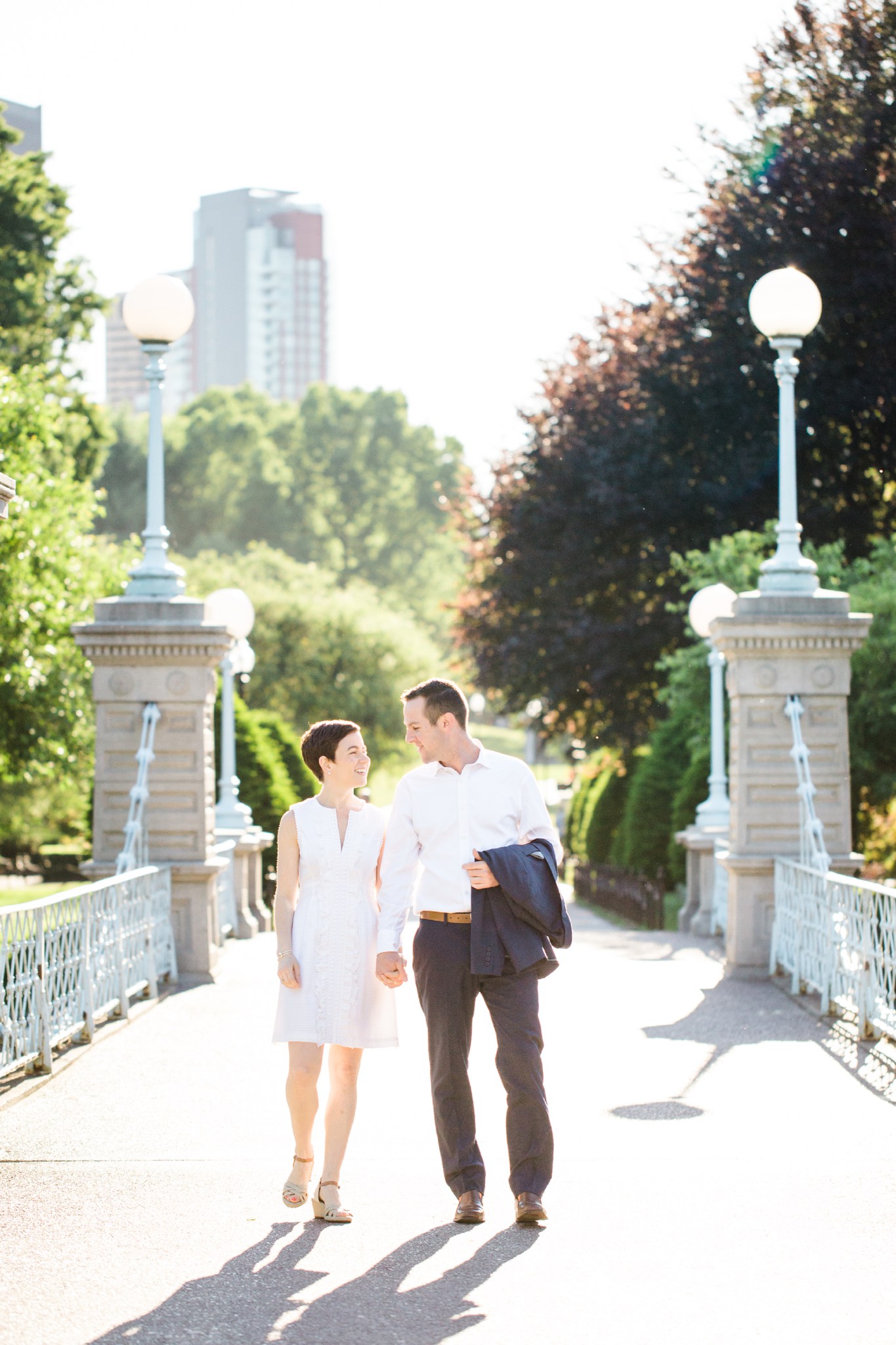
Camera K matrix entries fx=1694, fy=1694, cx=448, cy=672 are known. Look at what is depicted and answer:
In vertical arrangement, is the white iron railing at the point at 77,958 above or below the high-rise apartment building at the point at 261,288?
below

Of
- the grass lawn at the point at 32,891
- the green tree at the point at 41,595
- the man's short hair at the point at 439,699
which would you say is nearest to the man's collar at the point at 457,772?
the man's short hair at the point at 439,699

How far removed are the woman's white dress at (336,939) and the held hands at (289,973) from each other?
2cm

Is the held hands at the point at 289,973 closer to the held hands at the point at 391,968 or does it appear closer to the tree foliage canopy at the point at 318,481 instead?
the held hands at the point at 391,968

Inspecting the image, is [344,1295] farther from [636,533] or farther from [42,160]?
[42,160]

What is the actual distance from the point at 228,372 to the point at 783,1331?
563 feet

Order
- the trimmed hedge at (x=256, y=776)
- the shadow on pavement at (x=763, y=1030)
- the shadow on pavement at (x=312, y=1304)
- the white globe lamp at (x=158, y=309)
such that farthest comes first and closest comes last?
the trimmed hedge at (x=256, y=776)
the white globe lamp at (x=158, y=309)
the shadow on pavement at (x=763, y=1030)
the shadow on pavement at (x=312, y=1304)

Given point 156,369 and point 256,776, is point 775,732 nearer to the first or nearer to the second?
point 156,369

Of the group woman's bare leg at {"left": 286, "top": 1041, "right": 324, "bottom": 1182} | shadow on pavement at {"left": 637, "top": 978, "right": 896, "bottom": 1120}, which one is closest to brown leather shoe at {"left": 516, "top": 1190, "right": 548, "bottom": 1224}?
woman's bare leg at {"left": 286, "top": 1041, "right": 324, "bottom": 1182}

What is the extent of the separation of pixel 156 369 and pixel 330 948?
7157 mm

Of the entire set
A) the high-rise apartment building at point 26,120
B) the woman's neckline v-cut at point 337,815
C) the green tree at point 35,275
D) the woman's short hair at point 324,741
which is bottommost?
the woman's neckline v-cut at point 337,815

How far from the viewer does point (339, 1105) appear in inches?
225

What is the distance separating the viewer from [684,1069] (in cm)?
823

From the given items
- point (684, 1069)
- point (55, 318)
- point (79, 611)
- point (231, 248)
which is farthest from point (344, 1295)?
point (231, 248)

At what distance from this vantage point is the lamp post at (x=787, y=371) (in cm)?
1168
